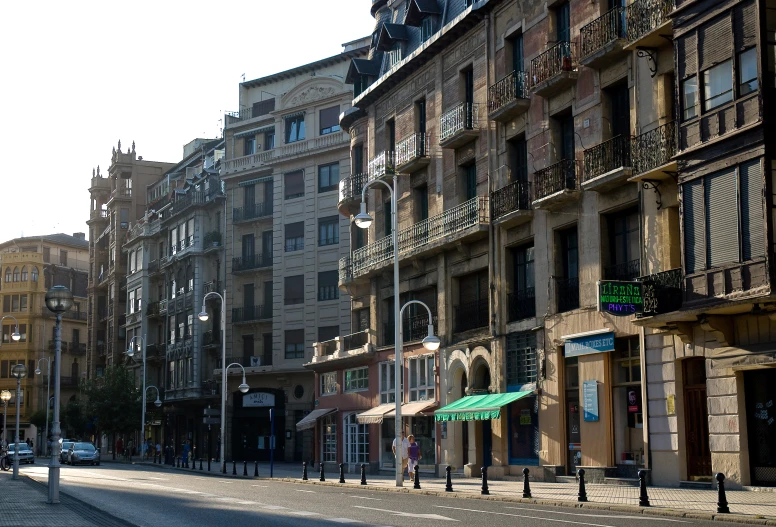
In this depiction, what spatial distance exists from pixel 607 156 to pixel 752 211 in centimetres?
709

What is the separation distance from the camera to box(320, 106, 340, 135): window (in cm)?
6191

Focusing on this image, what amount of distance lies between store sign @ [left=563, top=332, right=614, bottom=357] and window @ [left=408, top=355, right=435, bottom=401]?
964cm

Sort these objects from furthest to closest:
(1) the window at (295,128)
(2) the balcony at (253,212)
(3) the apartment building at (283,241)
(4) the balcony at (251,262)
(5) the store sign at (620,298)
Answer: (2) the balcony at (253,212)
(4) the balcony at (251,262)
(1) the window at (295,128)
(3) the apartment building at (283,241)
(5) the store sign at (620,298)

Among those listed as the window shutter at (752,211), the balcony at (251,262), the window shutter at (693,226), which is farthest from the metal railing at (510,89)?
the balcony at (251,262)

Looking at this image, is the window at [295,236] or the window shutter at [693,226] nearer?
Answer: the window shutter at [693,226]

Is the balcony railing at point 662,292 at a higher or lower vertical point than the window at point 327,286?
lower

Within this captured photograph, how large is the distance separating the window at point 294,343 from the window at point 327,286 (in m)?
2.63

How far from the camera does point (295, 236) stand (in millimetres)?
63188

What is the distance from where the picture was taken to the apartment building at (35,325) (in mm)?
112062

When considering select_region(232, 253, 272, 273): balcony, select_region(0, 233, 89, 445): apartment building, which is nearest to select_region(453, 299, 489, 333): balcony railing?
select_region(232, 253, 272, 273): balcony

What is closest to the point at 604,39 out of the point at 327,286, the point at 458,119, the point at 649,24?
the point at 649,24

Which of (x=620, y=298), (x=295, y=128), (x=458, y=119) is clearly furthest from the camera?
(x=295, y=128)

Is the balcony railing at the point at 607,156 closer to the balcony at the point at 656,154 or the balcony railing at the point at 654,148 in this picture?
the balcony railing at the point at 654,148

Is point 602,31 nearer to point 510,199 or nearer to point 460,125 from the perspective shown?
point 510,199
